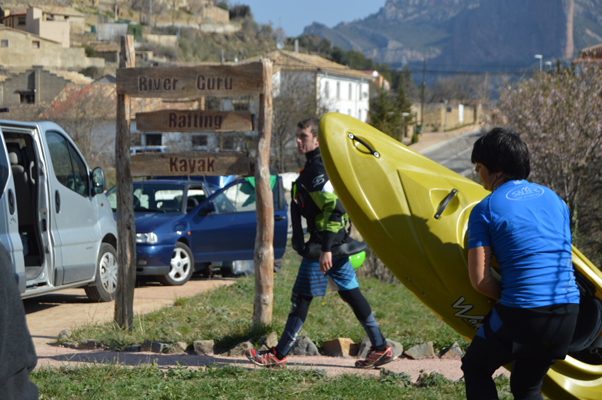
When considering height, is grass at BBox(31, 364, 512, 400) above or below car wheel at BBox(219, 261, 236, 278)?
above

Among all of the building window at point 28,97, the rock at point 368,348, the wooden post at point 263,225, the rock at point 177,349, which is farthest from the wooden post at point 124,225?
the building window at point 28,97

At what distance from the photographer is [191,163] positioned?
671 cm

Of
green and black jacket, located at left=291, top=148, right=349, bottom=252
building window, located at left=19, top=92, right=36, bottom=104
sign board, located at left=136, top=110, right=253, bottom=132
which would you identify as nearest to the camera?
green and black jacket, located at left=291, top=148, right=349, bottom=252

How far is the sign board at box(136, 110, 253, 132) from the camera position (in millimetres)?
6586

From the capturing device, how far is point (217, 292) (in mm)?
9000

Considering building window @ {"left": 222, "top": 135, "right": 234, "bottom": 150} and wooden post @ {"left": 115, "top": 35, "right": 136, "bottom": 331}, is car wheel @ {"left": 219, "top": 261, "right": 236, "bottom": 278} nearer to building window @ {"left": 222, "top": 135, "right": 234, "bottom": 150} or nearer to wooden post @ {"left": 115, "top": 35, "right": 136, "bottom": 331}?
wooden post @ {"left": 115, "top": 35, "right": 136, "bottom": 331}

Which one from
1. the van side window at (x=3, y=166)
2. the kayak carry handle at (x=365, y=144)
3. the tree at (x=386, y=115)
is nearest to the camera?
the kayak carry handle at (x=365, y=144)

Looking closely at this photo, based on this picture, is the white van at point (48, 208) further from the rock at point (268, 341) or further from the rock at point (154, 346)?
the rock at point (268, 341)

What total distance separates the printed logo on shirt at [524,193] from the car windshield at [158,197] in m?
8.39

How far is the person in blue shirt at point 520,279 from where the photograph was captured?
9.66 ft

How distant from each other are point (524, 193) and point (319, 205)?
2117 millimetres

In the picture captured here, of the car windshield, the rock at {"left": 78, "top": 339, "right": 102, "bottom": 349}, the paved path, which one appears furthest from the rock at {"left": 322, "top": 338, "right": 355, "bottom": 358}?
the car windshield

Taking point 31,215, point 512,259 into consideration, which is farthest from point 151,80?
point 512,259

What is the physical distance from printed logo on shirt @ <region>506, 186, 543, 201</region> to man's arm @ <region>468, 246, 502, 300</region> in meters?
0.27
